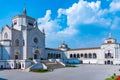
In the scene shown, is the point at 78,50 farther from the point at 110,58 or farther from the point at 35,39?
the point at 35,39

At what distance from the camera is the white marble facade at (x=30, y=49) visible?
51125 mm

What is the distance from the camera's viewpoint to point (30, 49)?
183 ft

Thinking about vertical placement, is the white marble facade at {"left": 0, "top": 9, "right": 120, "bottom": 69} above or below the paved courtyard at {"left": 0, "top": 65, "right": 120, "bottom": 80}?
above

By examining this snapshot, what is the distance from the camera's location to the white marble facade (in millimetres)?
51125

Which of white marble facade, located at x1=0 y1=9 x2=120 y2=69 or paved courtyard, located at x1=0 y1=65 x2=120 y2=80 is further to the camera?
white marble facade, located at x1=0 y1=9 x2=120 y2=69

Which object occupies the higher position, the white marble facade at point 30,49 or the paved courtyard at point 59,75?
Result: the white marble facade at point 30,49

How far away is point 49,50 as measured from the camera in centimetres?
6962

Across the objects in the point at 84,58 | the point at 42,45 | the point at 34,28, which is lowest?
the point at 84,58

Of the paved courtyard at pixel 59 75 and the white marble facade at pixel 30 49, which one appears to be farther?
the white marble facade at pixel 30 49

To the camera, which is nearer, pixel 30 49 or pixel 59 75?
pixel 59 75

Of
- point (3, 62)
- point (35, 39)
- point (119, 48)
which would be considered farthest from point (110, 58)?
point (3, 62)

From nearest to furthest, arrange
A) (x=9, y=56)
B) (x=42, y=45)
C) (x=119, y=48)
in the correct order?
(x=9, y=56), (x=42, y=45), (x=119, y=48)

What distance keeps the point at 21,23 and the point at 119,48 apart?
35720mm

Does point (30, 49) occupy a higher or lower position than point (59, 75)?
higher
